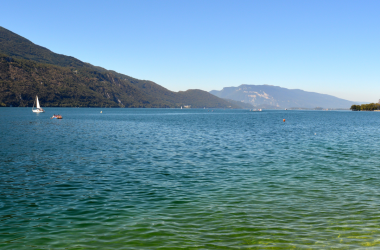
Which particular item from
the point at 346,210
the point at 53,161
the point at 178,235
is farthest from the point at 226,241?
the point at 53,161

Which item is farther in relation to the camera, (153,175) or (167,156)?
(167,156)

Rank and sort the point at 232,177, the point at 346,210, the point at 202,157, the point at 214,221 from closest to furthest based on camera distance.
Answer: the point at 214,221
the point at 346,210
the point at 232,177
the point at 202,157

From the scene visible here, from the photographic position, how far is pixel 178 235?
13.4 metres

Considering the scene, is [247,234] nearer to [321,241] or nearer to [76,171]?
[321,241]

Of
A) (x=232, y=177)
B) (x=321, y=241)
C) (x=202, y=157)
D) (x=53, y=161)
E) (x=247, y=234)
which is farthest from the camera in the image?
(x=202, y=157)

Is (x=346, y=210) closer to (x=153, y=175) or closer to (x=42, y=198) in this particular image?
(x=153, y=175)

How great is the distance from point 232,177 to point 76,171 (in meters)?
A: 15.4

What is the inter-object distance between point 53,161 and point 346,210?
99.6ft

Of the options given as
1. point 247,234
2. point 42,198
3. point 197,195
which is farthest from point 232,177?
point 42,198

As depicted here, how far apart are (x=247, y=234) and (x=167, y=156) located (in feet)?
79.6

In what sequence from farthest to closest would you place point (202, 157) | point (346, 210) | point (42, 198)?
point (202, 157) < point (42, 198) < point (346, 210)

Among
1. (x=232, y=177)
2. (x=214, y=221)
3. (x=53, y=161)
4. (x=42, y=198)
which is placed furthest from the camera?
(x=53, y=161)

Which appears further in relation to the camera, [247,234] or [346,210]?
[346,210]

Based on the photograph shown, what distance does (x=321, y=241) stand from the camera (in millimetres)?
12711
